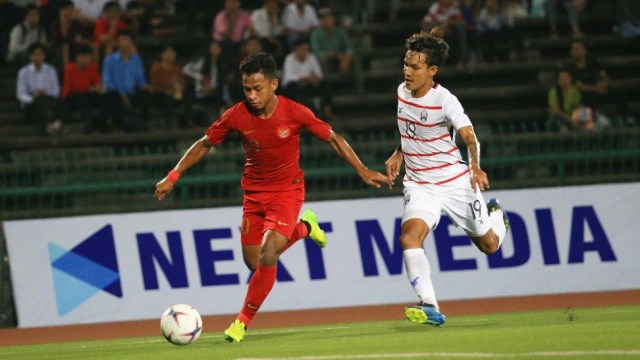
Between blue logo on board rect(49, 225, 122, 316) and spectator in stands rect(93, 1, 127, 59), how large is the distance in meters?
5.66

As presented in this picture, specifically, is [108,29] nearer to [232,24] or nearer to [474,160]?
[232,24]

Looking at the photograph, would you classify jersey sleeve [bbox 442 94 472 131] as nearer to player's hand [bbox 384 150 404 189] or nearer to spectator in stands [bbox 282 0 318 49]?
player's hand [bbox 384 150 404 189]

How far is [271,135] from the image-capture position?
11141 millimetres

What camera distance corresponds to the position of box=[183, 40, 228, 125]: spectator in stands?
20500mm

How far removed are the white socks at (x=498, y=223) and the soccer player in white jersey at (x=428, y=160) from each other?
0.45 meters

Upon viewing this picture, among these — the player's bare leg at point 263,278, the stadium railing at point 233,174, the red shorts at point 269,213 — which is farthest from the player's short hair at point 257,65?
the stadium railing at point 233,174

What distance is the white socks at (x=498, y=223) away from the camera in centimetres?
1210

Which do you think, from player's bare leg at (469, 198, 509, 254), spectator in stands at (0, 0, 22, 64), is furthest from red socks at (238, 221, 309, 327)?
spectator in stands at (0, 0, 22, 64)

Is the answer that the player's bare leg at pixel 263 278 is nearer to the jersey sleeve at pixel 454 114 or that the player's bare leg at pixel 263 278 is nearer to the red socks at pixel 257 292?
the red socks at pixel 257 292

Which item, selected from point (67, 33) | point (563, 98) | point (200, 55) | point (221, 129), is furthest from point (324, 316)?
point (67, 33)

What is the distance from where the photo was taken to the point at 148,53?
72.9 ft

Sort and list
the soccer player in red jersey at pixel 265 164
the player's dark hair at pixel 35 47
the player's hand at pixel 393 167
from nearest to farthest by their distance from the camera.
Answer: the soccer player in red jersey at pixel 265 164
the player's hand at pixel 393 167
the player's dark hair at pixel 35 47

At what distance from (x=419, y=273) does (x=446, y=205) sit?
0.86 m

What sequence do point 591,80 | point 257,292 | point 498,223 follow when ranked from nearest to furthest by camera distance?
point 257,292 → point 498,223 → point 591,80
